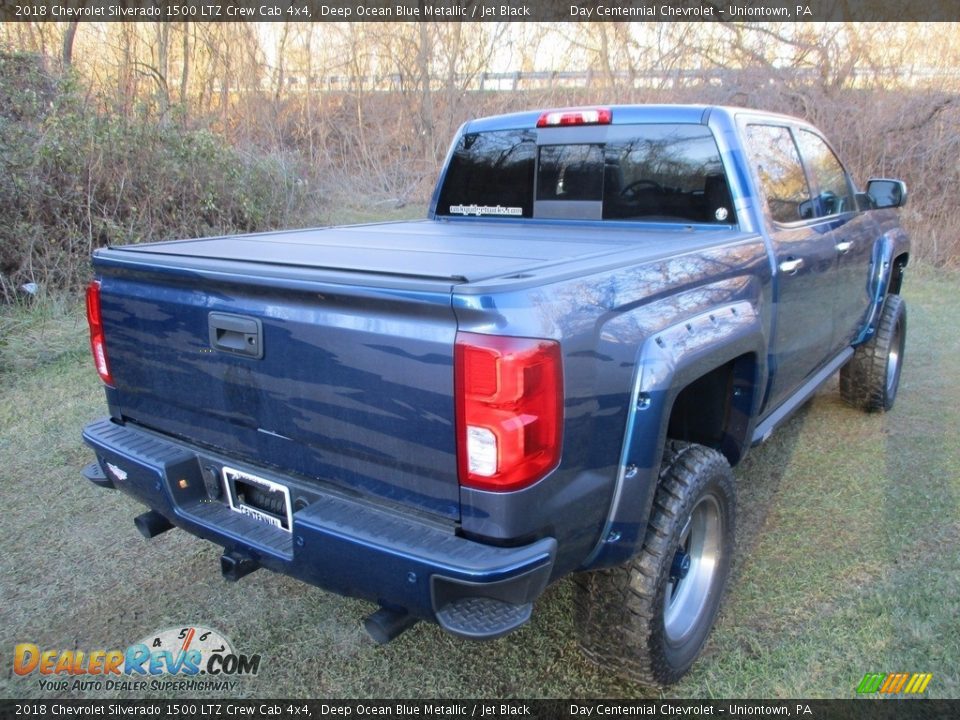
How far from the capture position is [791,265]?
3.19 m

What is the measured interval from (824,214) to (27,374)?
574 cm

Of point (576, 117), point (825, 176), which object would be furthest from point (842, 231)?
point (576, 117)

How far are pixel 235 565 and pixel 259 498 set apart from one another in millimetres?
243

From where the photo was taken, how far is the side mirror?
15.3 feet

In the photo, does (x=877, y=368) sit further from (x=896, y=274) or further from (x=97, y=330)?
(x=97, y=330)

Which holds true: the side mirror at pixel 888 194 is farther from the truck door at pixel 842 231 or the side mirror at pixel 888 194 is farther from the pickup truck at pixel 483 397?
the pickup truck at pixel 483 397

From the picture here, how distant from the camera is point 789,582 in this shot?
10.0 ft

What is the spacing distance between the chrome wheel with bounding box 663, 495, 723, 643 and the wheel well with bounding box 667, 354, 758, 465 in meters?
0.36

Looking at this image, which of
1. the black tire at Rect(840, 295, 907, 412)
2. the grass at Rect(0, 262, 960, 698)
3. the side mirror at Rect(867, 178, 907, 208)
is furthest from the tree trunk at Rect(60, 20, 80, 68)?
the black tire at Rect(840, 295, 907, 412)

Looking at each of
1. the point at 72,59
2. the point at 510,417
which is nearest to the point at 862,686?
the point at 510,417

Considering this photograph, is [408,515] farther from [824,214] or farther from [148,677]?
[824,214]

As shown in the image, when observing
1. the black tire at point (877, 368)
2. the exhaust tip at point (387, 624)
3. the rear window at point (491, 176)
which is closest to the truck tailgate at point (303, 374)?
the exhaust tip at point (387, 624)

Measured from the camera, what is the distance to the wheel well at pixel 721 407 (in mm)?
2832

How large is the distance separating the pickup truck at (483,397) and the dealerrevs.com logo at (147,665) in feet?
1.47
